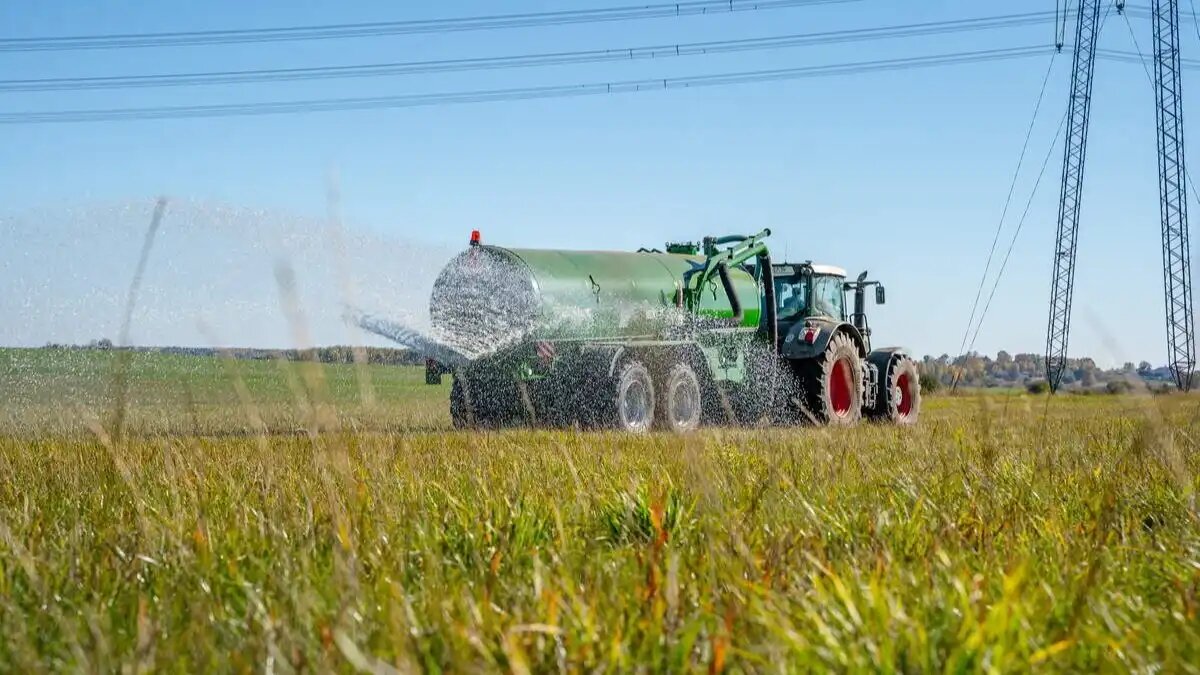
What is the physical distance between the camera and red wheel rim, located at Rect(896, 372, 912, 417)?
18.4 metres

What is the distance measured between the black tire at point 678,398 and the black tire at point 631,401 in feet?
0.58

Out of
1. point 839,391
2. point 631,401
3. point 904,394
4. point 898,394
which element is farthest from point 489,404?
point 904,394

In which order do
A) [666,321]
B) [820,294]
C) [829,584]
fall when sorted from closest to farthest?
[829,584], [666,321], [820,294]

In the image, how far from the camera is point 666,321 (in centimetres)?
1500

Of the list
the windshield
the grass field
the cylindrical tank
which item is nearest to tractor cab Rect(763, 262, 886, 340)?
the windshield

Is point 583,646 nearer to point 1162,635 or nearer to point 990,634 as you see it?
point 990,634

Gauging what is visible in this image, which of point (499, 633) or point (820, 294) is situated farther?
point (820, 294)

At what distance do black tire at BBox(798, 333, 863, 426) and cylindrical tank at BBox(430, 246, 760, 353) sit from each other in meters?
1.71

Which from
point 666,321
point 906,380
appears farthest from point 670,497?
point 906,380

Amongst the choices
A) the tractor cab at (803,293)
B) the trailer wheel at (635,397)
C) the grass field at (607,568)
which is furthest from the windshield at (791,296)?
→ the grass field at (607,568)

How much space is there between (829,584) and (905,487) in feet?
6.39

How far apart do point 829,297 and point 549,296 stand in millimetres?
5252

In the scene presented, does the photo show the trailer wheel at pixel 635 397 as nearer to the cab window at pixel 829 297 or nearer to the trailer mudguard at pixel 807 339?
the trailer mudguard at pixel 807 339

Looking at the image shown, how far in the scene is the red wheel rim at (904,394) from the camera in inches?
725
